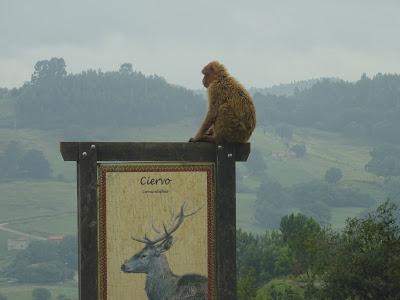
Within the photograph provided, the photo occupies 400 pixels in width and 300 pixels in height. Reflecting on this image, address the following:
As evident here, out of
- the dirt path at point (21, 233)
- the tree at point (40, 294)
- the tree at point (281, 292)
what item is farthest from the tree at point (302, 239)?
the dirt path at point (21, 233)

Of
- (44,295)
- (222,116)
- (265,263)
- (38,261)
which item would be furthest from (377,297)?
(38,261)

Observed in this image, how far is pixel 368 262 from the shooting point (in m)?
32.3

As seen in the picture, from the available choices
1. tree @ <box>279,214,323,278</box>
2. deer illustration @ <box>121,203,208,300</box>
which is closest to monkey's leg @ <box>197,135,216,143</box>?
deer illustration @ <box>121,203,208,300</box>

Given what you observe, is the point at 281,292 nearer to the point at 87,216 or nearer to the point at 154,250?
the point at 154,250

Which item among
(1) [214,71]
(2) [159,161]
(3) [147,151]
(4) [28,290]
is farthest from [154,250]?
(4) [28,290]

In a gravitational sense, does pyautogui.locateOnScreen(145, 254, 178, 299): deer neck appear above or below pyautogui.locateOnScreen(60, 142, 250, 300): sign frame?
below

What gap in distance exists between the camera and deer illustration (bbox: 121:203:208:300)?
32.6 feet

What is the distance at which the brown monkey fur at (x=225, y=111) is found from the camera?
34.6 feet

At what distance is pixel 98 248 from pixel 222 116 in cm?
201

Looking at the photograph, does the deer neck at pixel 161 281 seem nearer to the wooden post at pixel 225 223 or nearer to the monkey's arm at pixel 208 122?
the wooden post at pixel 225 223

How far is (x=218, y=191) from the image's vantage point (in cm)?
1011

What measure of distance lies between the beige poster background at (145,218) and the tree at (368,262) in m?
21.9

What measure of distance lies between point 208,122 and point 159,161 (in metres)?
1.09

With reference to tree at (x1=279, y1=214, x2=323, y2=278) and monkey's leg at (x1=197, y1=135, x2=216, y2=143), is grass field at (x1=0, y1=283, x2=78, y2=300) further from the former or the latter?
monkey's leg at (x1=197, y1=135, x2=216, y2=143)
